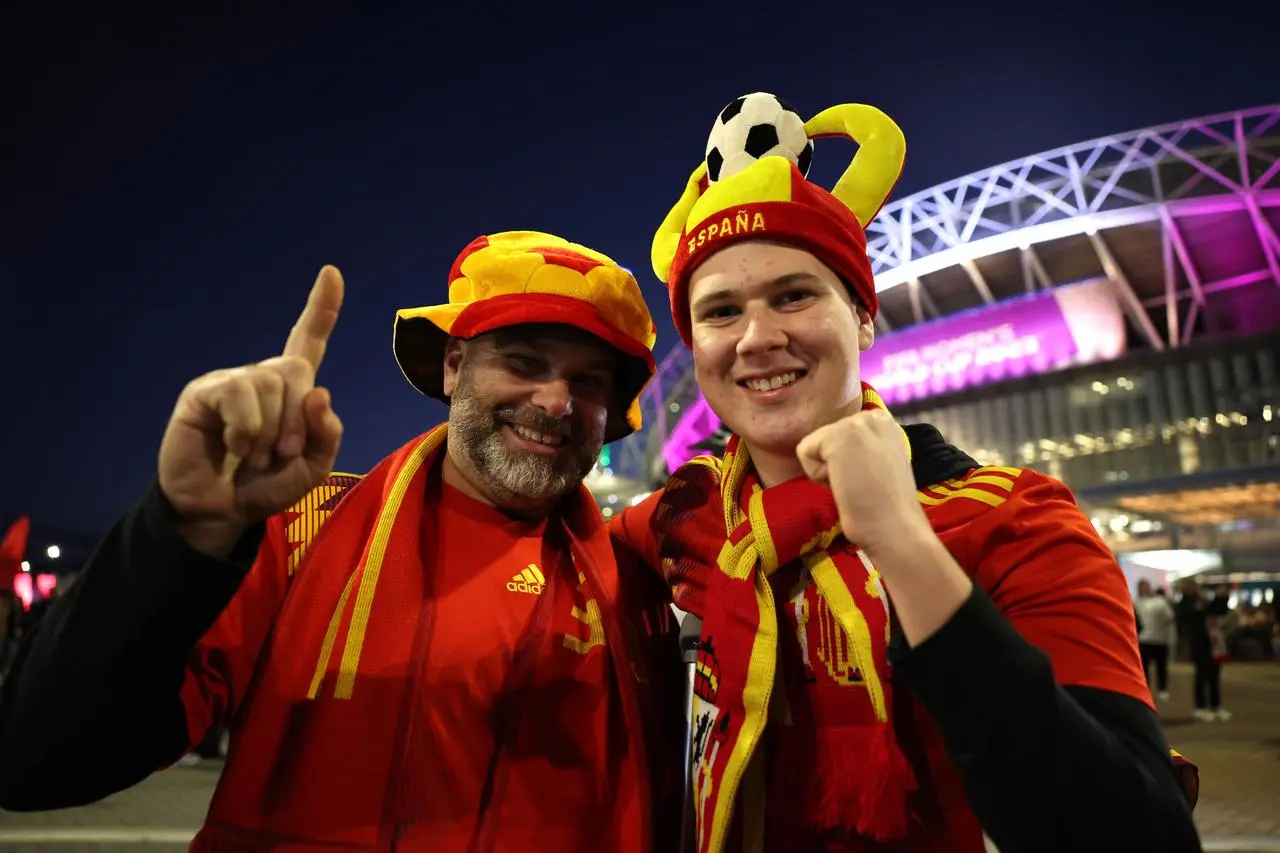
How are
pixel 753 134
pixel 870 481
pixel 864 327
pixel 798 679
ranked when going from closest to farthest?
pixel 870 481, pixel 798 679, pixel 864 327, pixel 753 134

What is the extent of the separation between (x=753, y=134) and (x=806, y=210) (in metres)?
0.46

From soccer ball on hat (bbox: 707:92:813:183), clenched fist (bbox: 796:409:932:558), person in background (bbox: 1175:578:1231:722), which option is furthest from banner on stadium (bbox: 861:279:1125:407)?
clenched fist (bbox: 796:409:932:558)

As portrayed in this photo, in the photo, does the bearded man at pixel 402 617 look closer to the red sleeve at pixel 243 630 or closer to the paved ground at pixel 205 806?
the red sleeve at pixel 243 630

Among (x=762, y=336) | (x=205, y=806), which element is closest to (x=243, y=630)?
(x=762, y=336)

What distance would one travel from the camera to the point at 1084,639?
1386 mm

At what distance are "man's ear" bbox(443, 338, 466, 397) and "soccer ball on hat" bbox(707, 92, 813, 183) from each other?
0.96 m

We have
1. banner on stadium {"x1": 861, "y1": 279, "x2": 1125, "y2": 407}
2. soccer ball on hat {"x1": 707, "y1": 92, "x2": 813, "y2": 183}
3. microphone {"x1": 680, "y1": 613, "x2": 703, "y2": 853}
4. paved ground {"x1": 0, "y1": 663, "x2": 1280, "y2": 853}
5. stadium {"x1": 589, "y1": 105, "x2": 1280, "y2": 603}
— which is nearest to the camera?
microphone {"x1": 680, "y1": 613, "x2": 703, "y2": 853}

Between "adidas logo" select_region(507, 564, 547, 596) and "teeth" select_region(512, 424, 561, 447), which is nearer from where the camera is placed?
"adidas logo" select_region(507, 564, 547, 596)

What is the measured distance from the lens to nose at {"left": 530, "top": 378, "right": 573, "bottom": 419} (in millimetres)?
2266

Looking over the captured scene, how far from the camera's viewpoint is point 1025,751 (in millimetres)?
1169

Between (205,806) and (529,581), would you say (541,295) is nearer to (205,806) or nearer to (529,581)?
(529,581)

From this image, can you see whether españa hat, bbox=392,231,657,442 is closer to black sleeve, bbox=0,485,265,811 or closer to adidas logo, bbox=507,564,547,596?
adidas logo, bbox=507,564,547,596

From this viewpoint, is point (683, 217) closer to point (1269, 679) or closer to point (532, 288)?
point (532, 288)

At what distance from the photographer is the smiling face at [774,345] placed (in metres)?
1.79
